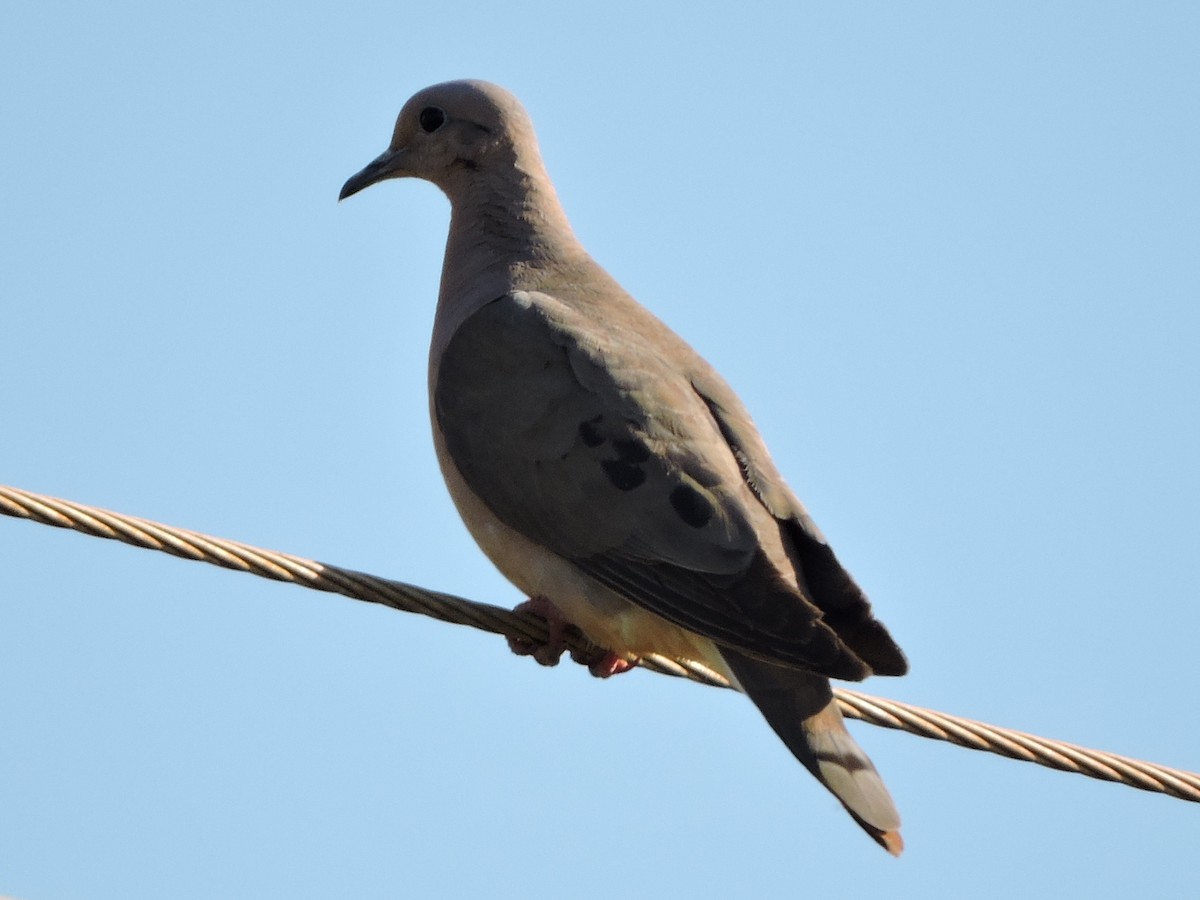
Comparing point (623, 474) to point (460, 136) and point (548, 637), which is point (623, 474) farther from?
point (460, 136)

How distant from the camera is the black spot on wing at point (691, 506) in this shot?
4.60 metres

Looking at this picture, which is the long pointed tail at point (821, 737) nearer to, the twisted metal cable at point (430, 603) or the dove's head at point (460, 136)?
the twisted metal cable at point (430, 603)

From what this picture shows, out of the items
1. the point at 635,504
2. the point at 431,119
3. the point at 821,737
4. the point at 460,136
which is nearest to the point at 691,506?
the point at 635,504

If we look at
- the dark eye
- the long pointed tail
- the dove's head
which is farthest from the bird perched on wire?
the dark eye

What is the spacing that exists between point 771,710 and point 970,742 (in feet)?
1.95

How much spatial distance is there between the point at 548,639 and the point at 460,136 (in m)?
2.03

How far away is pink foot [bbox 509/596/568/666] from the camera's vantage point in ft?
15.8

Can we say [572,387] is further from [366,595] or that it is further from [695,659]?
[366,595]

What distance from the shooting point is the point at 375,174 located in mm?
6441

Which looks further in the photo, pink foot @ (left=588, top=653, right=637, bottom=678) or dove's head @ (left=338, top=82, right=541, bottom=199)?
dove's head @ (left=338, top=82, right=541, bottom=199)

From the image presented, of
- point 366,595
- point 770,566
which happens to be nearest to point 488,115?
point 770,566

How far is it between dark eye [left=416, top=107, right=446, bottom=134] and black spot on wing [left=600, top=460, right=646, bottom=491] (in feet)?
6.34

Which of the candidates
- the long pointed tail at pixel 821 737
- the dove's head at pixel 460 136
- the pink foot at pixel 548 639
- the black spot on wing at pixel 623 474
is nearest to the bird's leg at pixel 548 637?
the pink foot at pixel 548 639

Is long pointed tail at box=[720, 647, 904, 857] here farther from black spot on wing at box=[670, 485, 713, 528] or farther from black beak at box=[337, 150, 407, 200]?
black beak at box=[337, 150, 407, 200]
